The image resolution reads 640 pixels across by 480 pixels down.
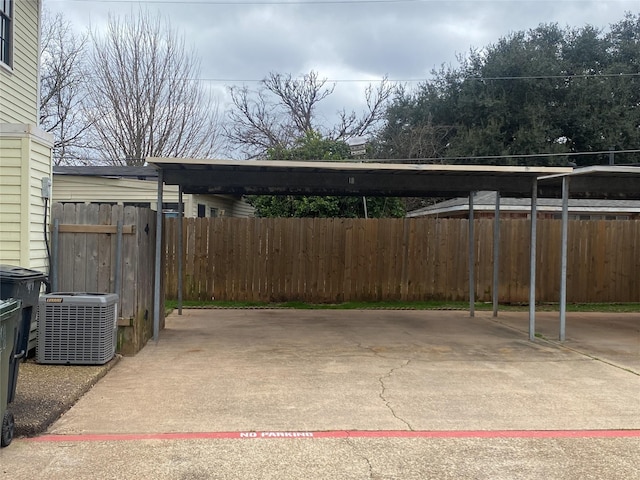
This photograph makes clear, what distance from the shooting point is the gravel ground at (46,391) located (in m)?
4.80

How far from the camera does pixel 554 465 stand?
425 centimetres

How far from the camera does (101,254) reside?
769cm

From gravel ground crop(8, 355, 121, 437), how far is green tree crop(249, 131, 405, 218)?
33.5 feet

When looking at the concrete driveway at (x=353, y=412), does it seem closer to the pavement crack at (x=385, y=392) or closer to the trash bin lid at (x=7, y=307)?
the pavement crack at (x=385, y=392)

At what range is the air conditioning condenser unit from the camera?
672 centimetres

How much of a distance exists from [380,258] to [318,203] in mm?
3389

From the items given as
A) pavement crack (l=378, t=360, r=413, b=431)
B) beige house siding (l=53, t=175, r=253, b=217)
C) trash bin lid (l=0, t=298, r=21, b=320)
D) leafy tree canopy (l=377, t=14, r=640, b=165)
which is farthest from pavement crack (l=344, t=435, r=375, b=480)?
leafy tree canopy (l=377, t=14, r=640, b=165)

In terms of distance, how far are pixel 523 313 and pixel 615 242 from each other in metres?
3.36

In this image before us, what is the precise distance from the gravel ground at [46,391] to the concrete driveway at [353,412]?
0.12 meters

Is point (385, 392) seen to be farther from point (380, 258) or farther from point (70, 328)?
point (380, 258)

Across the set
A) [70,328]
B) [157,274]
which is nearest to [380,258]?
[157,274]

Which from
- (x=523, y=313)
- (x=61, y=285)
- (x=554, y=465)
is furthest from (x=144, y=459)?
(x=523, y=313)

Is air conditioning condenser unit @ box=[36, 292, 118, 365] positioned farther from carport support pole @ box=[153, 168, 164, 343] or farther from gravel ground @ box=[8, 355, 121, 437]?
carport support pole @ box=[153, 168, 164, 343]

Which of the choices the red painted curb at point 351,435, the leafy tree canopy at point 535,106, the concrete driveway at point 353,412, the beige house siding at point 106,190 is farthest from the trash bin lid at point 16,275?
the leafy tree canopy at point 535,106
